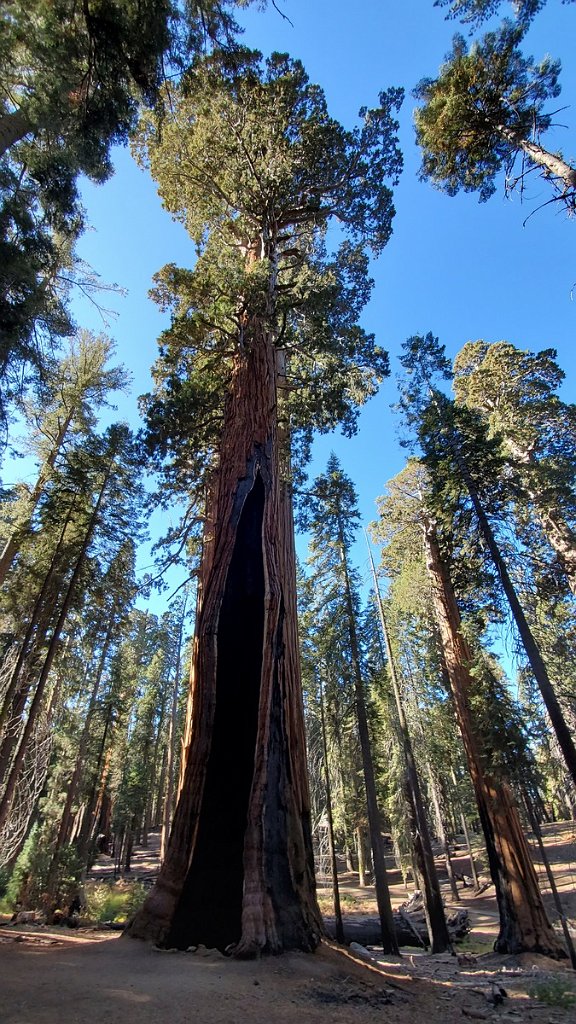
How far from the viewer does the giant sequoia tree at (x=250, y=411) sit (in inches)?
189

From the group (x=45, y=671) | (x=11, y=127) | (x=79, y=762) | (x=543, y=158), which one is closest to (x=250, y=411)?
(x=11, y=127)

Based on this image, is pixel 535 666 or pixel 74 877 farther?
pixel 74 877

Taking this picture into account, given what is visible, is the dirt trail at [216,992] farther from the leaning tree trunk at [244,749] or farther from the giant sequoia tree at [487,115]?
Result: the giant sequoia tree at [487,115]

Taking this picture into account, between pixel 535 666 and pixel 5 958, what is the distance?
355 inches

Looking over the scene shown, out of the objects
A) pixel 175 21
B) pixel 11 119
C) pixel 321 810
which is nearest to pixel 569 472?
pixel 175 21

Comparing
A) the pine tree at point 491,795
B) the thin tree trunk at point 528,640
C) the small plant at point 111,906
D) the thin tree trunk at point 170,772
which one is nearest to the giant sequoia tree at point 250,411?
the thin tree trunk at point 528,640

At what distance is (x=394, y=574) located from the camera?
19688 millimetres

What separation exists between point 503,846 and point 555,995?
6.86 meters

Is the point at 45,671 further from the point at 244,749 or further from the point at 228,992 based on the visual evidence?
the point at 228,992

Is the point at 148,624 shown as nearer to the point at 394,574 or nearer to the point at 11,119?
the point at 394,574

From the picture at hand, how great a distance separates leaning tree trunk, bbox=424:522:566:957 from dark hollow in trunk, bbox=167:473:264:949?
27.2 ft

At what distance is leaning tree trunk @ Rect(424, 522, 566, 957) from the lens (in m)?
9.89

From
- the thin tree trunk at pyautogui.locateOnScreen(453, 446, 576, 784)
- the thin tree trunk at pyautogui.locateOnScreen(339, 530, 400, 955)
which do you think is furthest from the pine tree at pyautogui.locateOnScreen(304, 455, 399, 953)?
the thin tree trunk at pyautogui.locateOnScreen(453, 446, 576, 784)

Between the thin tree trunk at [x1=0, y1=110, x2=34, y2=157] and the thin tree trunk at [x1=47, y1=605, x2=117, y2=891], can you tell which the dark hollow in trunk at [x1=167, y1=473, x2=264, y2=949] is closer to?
the thin tree trunk at [x1=0, y1=110, x2=34, y2=157]
